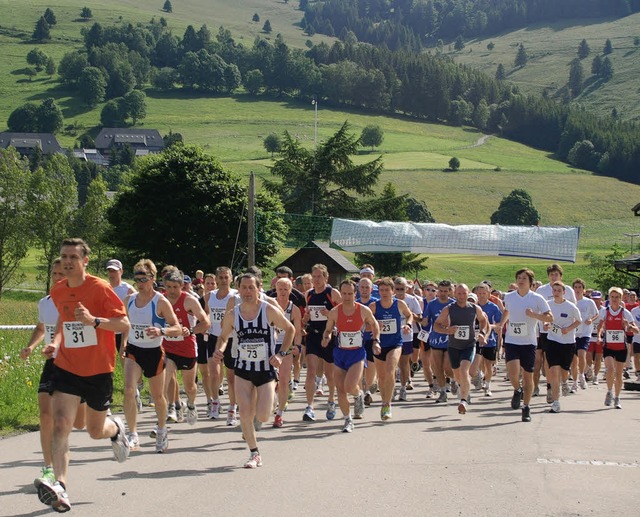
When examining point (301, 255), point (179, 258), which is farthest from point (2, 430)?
point (179, 258)

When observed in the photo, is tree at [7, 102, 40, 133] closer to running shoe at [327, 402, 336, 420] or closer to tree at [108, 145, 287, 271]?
tree at [108, 145, 287, 271]

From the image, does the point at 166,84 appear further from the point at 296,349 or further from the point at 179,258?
the point at 296,349

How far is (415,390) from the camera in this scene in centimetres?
1931

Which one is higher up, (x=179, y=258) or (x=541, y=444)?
(x=541, y=444)

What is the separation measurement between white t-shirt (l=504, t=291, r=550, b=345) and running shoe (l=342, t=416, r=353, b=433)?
9.68 ft

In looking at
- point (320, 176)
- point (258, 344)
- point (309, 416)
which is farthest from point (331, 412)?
point (320, 176)

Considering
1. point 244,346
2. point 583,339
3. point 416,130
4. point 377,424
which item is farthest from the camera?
point 416,130

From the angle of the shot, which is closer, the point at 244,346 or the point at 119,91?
the point at 244,346

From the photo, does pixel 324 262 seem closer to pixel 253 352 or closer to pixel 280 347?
pixel 280 347

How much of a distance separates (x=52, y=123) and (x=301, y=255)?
134515 millimetres

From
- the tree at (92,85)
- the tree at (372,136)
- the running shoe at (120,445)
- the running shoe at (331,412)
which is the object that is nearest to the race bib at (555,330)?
the running shoe at (331,412)

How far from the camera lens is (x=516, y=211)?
113m

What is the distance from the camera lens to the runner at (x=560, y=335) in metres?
15.6

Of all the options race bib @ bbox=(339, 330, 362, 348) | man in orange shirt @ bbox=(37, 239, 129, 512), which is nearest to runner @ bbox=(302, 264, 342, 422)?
race bib @ bbox=(339, 330, 362, 348)
